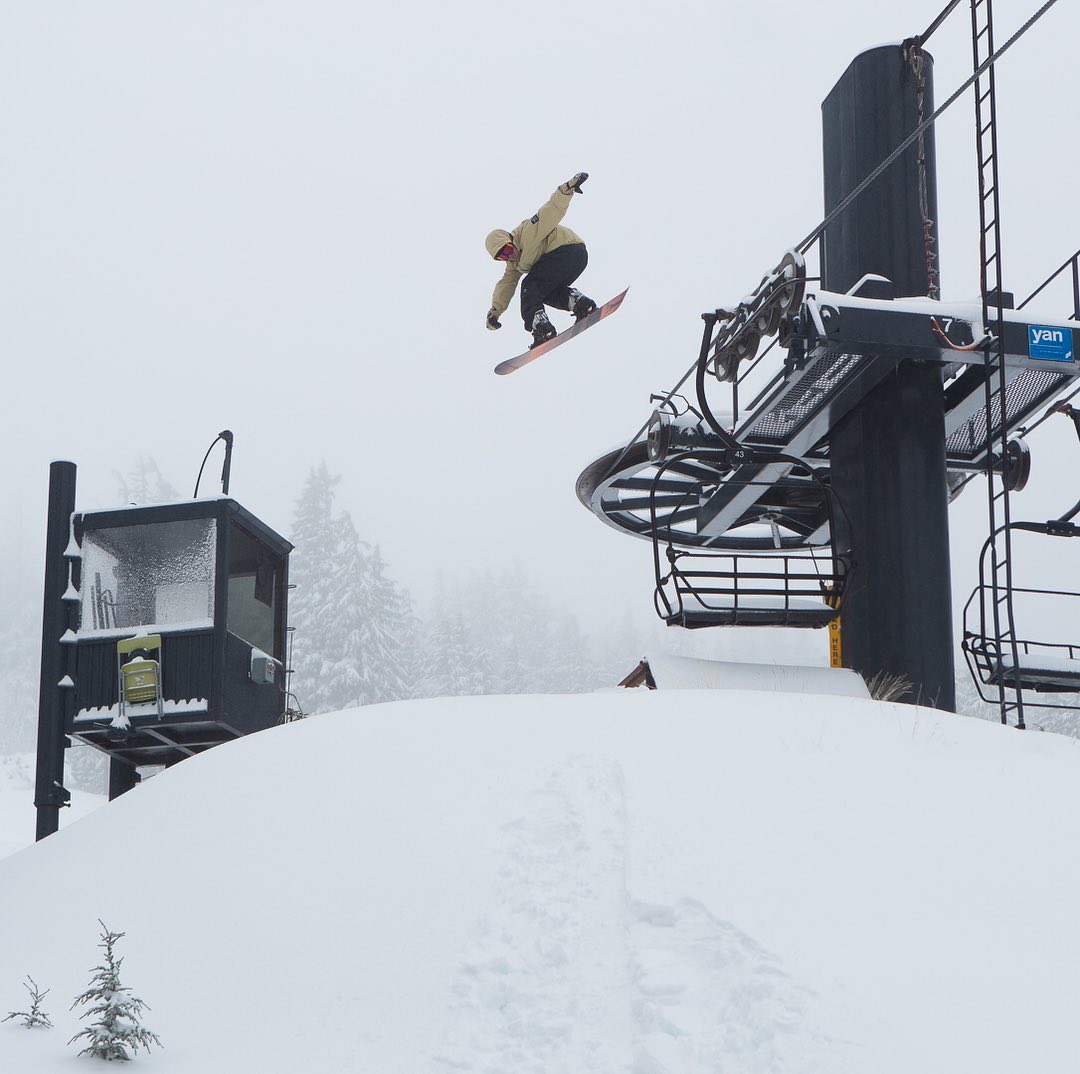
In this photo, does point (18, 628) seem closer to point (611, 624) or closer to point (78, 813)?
point (611, 624)

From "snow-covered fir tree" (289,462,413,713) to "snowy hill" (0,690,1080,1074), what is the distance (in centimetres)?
2978

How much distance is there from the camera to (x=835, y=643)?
14180mm

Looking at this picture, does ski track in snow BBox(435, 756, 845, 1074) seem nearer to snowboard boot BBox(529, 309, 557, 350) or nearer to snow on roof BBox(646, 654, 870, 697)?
snow on roof BBox(646, 654, 870, 697)

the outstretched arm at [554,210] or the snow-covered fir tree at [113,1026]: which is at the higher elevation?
the outstretched arm at [554,210]

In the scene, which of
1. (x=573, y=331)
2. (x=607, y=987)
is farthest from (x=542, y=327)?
(x=607, y=987)

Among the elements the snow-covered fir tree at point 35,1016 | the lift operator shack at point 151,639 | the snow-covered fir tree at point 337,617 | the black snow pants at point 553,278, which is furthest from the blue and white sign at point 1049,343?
the snow-covered fir tree at point 337,617

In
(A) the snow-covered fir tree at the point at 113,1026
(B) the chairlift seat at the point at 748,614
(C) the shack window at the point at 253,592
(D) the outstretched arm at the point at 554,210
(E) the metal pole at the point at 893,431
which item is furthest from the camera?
(C) the shack window at the point at 253,592

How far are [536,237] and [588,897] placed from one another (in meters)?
8.29

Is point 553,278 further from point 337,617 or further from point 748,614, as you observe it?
point 337,617

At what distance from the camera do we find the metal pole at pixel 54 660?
1361 centimetres

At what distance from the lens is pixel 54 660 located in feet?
46.4

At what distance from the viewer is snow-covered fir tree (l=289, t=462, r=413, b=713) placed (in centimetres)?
4078

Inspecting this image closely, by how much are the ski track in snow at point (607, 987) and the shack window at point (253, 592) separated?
8199 mm

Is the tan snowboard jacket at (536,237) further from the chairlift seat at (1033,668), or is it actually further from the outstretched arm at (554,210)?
the chairlift seat at (1033,668)
